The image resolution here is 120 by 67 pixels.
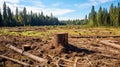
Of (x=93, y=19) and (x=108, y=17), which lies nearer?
(x=108, y=17)

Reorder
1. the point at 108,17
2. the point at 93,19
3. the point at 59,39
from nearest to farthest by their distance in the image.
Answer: the point at 59,39
the point at 108,17
the point at 93,19

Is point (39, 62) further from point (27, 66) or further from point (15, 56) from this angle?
point (15, 56)

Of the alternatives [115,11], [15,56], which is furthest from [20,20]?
[15,56]

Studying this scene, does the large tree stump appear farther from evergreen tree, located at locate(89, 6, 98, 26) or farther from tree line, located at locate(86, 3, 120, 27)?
evergreen tree, located at locate(89, 6, 98, 26)

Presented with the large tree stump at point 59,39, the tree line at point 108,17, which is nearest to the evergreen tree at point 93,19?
the tree line at point 108,17

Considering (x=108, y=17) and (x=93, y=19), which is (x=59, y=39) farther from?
(x=93, y=19)

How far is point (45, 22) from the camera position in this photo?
141 meters

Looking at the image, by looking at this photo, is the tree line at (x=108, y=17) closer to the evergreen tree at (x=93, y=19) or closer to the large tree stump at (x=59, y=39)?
the evergreen tree at (x=93, y=19)

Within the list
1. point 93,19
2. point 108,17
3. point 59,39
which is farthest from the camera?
point 93,19

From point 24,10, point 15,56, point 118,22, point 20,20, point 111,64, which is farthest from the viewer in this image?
point 24,10

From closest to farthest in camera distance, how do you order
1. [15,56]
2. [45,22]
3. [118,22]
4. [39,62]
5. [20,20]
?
[39,62], [15,56], [118,22], [20,20], [45,22]

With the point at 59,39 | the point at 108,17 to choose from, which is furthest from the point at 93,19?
the point at 59,39

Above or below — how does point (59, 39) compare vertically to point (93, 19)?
below

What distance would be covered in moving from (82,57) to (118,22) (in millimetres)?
74324
